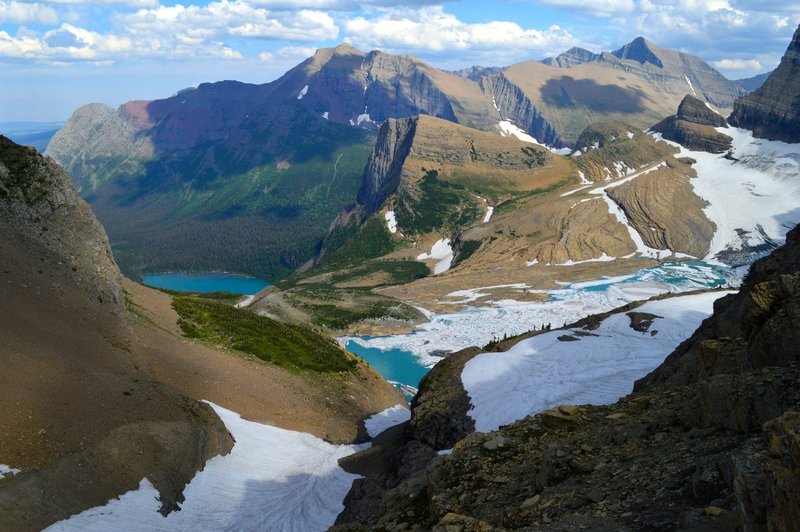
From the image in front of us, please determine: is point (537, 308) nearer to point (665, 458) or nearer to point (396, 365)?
point (396, 365)

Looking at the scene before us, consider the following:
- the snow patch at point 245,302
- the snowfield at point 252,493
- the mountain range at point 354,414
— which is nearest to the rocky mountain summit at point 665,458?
the mountain range at point 354,414

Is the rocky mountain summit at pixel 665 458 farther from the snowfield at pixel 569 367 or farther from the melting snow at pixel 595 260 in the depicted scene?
the melting snow at pixel 595 260

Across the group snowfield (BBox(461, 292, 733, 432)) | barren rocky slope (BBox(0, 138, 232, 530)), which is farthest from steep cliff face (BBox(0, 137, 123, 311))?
snowfield (BBox(461, 292, 733, 432))

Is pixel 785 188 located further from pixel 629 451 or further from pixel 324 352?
pixel 629 451

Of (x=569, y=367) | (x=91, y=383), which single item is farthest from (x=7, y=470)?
(x=569, y=367)

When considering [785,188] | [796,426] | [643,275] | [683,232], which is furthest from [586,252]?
[796,426]
